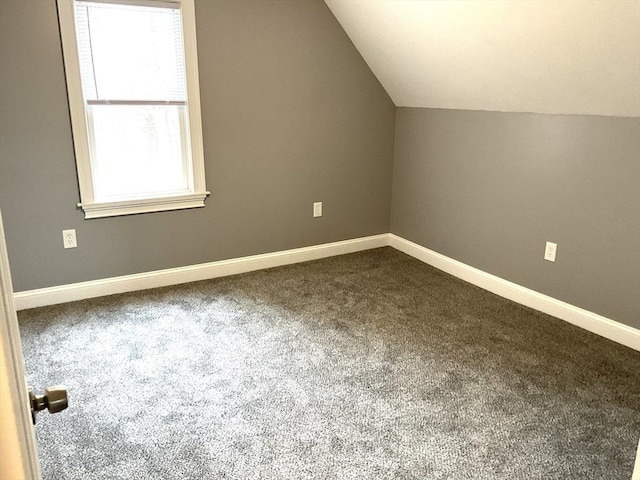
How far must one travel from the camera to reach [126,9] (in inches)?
115

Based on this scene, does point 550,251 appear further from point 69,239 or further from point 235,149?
point 69,239

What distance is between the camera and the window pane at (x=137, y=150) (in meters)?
3.08

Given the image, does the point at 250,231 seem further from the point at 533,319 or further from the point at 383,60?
the point at 533,319

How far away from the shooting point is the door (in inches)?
25.7

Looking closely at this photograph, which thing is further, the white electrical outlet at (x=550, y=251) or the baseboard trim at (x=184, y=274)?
the baseboard trim at (x=184, y=274)

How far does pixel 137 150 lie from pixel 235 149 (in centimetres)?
64

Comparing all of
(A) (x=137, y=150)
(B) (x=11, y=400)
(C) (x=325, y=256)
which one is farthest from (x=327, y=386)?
(A) (x=137, y=150)

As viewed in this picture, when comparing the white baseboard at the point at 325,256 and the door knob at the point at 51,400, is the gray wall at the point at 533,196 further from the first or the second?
the door knob at the point at 51,400

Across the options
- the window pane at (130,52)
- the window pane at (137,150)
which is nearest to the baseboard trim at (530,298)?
the window pane at (137,150)

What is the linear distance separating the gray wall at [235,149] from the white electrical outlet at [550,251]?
1.51m

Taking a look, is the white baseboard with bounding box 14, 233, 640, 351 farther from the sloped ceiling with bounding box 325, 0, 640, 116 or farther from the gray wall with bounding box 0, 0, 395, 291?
the sloped ceiling with bounding box 325, 0, 640, 116

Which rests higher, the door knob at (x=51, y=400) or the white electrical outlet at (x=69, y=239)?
the door knob at (x=51, y=400)

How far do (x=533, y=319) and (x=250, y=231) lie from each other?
78.7 inches

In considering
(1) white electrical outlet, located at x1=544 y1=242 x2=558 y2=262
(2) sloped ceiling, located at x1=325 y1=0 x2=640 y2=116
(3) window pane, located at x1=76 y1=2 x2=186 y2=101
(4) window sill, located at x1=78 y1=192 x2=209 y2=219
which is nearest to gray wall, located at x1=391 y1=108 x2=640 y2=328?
(1) white electrical outlet, located at x1=544 y1=242 x2=558 y2=262
